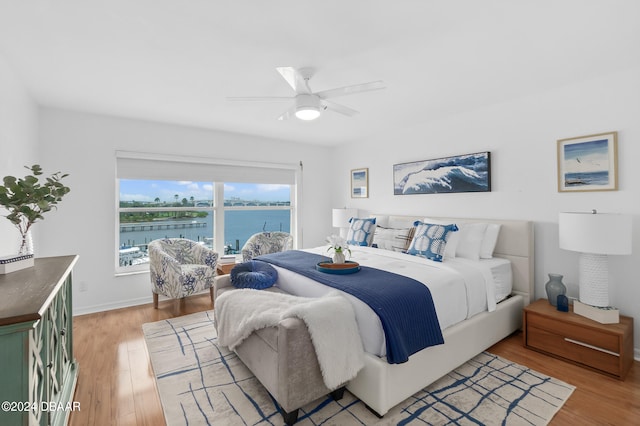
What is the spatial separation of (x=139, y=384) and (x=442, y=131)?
4142 millimetres

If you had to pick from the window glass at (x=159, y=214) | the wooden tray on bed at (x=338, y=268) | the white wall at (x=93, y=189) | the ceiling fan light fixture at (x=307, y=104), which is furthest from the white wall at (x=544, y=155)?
the white wall at (x=93, y=189)

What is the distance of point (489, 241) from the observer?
10.4ft

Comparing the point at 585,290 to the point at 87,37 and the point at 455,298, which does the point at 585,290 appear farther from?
the point at 87,37

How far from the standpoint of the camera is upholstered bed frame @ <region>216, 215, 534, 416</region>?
178 cm

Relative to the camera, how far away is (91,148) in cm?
361

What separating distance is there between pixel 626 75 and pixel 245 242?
4.79 meters

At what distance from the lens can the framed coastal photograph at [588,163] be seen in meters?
2.57

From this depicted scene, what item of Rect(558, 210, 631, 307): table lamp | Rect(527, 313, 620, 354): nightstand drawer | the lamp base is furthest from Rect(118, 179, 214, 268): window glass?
the lamp base

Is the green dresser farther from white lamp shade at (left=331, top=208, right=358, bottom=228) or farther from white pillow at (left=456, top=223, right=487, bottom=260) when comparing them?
white lamp shade at (left=331, top=208, right=358, bottom=228)

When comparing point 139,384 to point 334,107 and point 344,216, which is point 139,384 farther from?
point 344,216

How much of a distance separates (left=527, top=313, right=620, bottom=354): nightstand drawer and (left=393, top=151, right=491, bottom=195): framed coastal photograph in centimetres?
147

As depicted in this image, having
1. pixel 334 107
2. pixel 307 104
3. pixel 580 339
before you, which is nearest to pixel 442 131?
pixel 334 107

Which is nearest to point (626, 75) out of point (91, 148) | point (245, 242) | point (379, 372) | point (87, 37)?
point (379, 372)

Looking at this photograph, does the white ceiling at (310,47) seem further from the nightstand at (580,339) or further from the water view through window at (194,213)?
the nightstand at (580,339)
